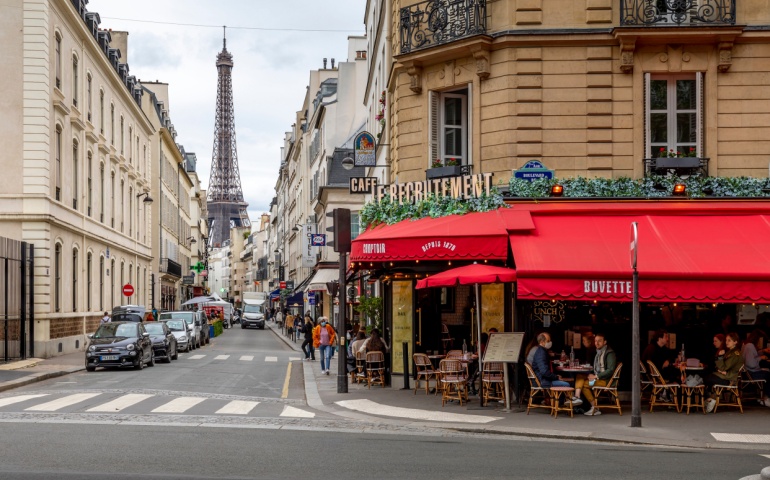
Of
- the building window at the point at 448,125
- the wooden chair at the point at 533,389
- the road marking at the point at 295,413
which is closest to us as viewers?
the road marking at the point at 295,413

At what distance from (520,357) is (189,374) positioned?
11323 millimetres

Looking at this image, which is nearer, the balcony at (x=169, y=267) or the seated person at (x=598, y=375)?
the seated person at (x=598, y=375)

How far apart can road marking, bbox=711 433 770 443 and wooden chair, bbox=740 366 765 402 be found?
3.43m

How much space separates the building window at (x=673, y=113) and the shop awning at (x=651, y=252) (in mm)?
1486

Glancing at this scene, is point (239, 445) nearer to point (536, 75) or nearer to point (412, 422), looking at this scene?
point (412, 422)

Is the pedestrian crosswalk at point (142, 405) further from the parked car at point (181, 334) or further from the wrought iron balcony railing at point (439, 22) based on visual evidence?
the parked car at point (181, 334)

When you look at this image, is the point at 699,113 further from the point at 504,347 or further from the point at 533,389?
the point at 533,389

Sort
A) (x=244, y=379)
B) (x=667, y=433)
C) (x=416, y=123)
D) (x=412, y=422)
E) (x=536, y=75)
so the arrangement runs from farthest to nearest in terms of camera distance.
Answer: (x=244, y=379) < (x=416, y=123) < (x=536, y=75) < (x=412, y=422) < (x=667, y=433)

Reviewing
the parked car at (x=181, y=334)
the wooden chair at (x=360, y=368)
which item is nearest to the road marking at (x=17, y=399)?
the wooden chair at (x=360, y=368)

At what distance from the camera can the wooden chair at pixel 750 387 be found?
17188 mm

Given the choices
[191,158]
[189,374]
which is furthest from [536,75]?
[191,158]

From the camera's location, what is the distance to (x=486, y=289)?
19.0 metres

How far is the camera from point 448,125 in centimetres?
2059

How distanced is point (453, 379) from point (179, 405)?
16.0ft
